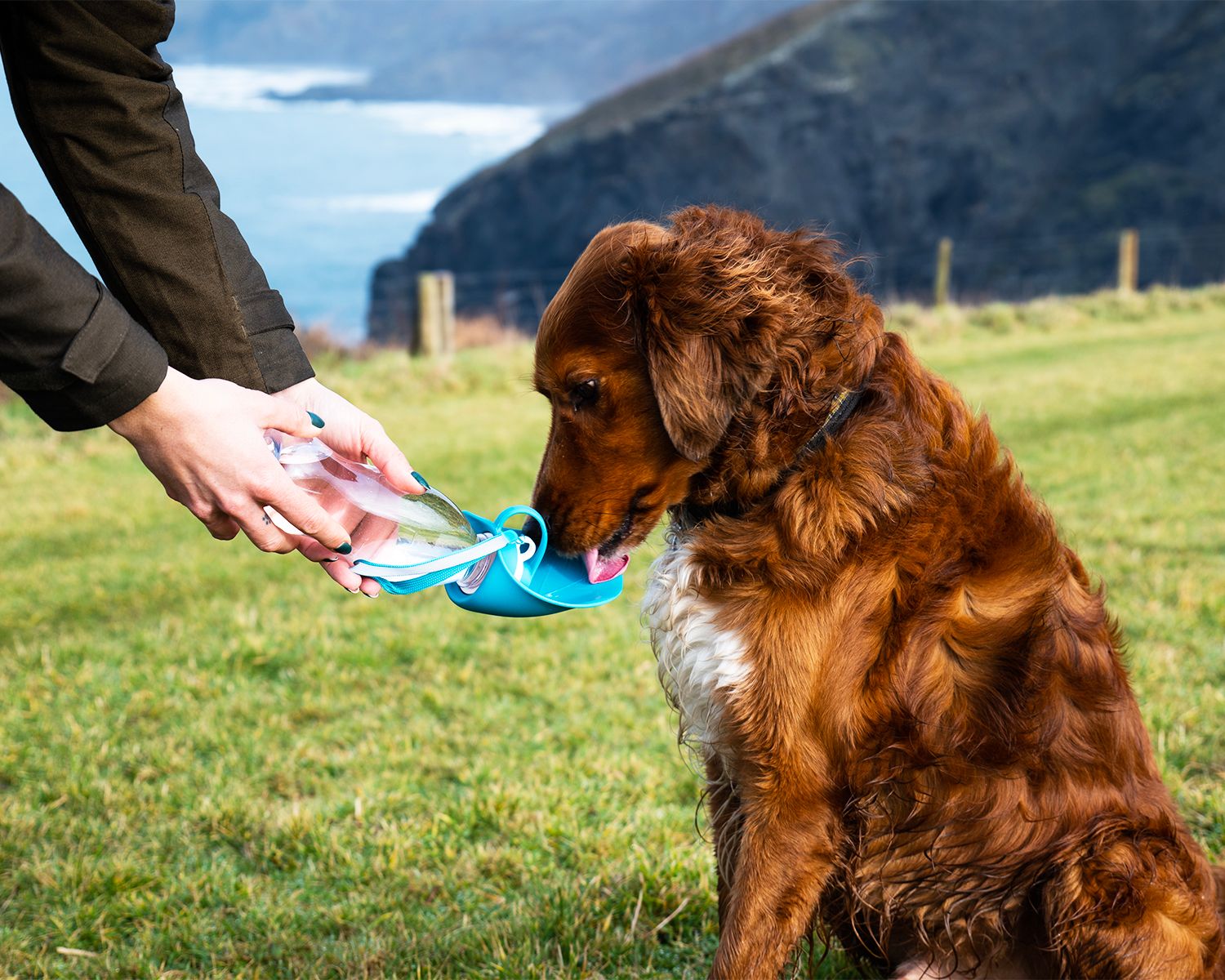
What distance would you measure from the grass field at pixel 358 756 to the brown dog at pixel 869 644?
0.62 metres

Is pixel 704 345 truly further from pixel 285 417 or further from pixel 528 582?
pixel 285 417

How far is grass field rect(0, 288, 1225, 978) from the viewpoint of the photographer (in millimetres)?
2910

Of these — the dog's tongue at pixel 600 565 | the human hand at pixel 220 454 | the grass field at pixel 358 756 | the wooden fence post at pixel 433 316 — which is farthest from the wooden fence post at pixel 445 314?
the human hand at pixel 220 454

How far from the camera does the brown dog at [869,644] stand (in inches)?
87.4

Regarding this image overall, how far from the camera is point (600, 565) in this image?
2.64m

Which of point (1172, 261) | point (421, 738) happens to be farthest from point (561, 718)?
point (1172, 261)

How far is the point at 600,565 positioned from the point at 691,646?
0.38m

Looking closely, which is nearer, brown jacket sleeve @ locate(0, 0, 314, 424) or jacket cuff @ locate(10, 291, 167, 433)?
jacket cuff @ locate(10, 291, 167, 433)

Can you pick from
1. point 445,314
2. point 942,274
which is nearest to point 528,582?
point 445,314

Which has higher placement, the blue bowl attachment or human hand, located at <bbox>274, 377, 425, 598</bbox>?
human hand, located at <bbox>274, 377, 425, 598</bbox>

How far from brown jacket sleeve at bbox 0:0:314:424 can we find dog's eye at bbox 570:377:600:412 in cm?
66

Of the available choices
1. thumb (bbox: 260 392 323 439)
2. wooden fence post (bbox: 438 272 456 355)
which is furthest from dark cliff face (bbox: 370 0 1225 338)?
thumb (bbox: 260 392 323 439)

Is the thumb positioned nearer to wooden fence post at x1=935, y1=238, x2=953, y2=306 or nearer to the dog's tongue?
the dog's tongue

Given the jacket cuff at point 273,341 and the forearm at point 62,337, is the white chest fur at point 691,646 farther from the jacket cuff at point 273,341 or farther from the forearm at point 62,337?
the forearm at point 62,337
